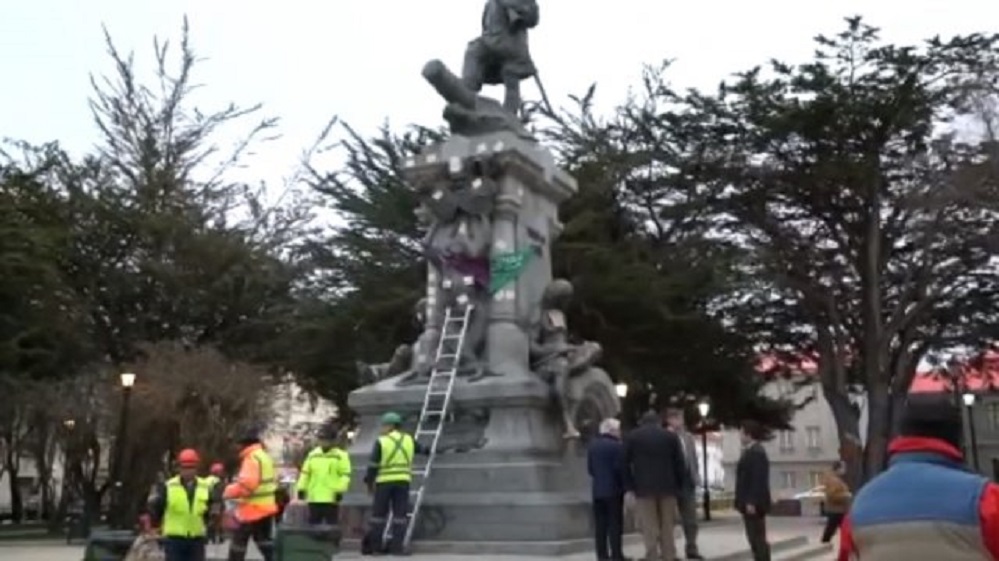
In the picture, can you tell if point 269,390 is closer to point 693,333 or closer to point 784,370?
point 693,333

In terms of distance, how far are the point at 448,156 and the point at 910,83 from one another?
837 inches

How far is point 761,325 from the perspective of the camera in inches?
1494

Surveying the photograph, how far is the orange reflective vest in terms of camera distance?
1162 centimetres

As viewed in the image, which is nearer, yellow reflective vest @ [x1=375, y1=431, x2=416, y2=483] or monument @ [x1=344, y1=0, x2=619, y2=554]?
yellow reflective vest @ [x1=375, y1=431, x2=416, y2=483]

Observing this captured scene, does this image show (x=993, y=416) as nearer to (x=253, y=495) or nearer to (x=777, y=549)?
(x=777, y=549)

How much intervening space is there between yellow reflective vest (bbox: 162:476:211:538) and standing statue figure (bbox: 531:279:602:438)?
5.28m

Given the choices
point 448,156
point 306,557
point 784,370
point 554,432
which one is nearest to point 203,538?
point 306,557

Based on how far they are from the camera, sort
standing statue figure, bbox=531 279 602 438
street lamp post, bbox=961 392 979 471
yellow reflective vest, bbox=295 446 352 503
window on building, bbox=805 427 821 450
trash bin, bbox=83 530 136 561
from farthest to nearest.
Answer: window on building, bbox=805 427 821 450 → standing statue figure, bbox=531 279 602 438 → yellow reflective vest, bbox=295 446 352 503 → street lamp post, bbox=961 392 979 471 → trash bin, bbox=83 530 136 561

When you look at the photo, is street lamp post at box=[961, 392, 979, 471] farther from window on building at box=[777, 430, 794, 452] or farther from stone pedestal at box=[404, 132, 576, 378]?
window on building at box=[777, 430, 794, 452]

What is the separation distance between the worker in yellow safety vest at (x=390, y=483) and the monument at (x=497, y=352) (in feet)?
2.09

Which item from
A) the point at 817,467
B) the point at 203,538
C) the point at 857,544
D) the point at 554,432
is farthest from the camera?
the point at 817,467

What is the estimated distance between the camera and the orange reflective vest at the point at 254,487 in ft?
38.1

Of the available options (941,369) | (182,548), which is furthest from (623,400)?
(182,548)

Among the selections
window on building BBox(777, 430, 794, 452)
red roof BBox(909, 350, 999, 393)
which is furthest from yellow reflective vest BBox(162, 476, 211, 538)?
window on building BBox(777, 430, 794, 452)
